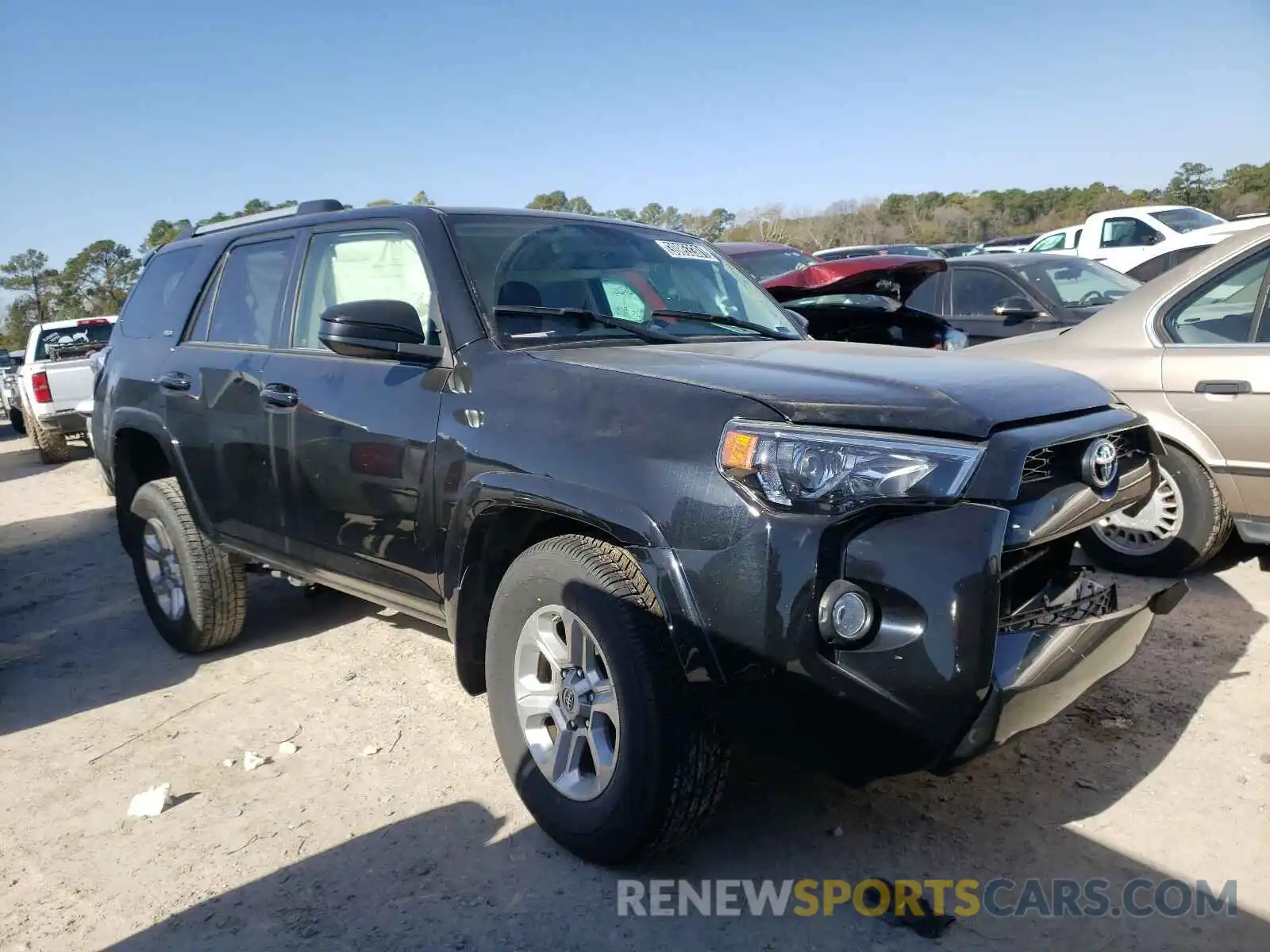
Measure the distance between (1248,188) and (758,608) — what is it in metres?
41.7

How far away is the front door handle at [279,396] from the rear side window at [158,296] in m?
1.13

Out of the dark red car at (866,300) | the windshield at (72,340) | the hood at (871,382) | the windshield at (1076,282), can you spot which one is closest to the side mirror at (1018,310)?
the windshield at (1076,282)

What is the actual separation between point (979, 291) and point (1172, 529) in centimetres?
445

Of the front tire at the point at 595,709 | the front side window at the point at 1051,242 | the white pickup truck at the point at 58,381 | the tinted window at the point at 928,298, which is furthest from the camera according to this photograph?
the front side window at the point at 1051,242

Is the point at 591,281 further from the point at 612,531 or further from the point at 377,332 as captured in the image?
the point at 612,531

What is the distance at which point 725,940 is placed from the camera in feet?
8.32

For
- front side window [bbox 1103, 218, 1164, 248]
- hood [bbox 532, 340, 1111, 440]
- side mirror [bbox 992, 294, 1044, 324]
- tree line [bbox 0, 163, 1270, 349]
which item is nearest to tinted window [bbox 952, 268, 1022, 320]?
side mirror [bbox 992, 294, 1044, 324]

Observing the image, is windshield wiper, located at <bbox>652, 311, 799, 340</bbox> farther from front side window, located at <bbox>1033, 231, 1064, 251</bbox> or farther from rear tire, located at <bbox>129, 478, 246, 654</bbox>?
front side window, located at <bbox>1033, 231, 1064, 251</bbox>

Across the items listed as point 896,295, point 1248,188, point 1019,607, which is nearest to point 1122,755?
point 1019,607

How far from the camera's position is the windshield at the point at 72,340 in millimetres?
13977

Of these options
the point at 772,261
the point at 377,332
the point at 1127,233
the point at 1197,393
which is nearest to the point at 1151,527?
the point at 1197,393

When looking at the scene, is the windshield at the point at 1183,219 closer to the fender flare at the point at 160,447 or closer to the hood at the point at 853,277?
the hood at the point at 853,277

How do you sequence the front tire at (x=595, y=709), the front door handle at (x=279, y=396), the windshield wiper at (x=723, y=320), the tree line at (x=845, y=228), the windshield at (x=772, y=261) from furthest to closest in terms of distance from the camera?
the tree line at (x=845, y=228)
the windshield at (x=772, y=261)
the front door handle at (x=279, y=396)
the windshield wiper at (x=723, y=320)
the front tire at (x=595, y=709)

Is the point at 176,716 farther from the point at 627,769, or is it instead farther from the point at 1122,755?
the point at 1122,755
